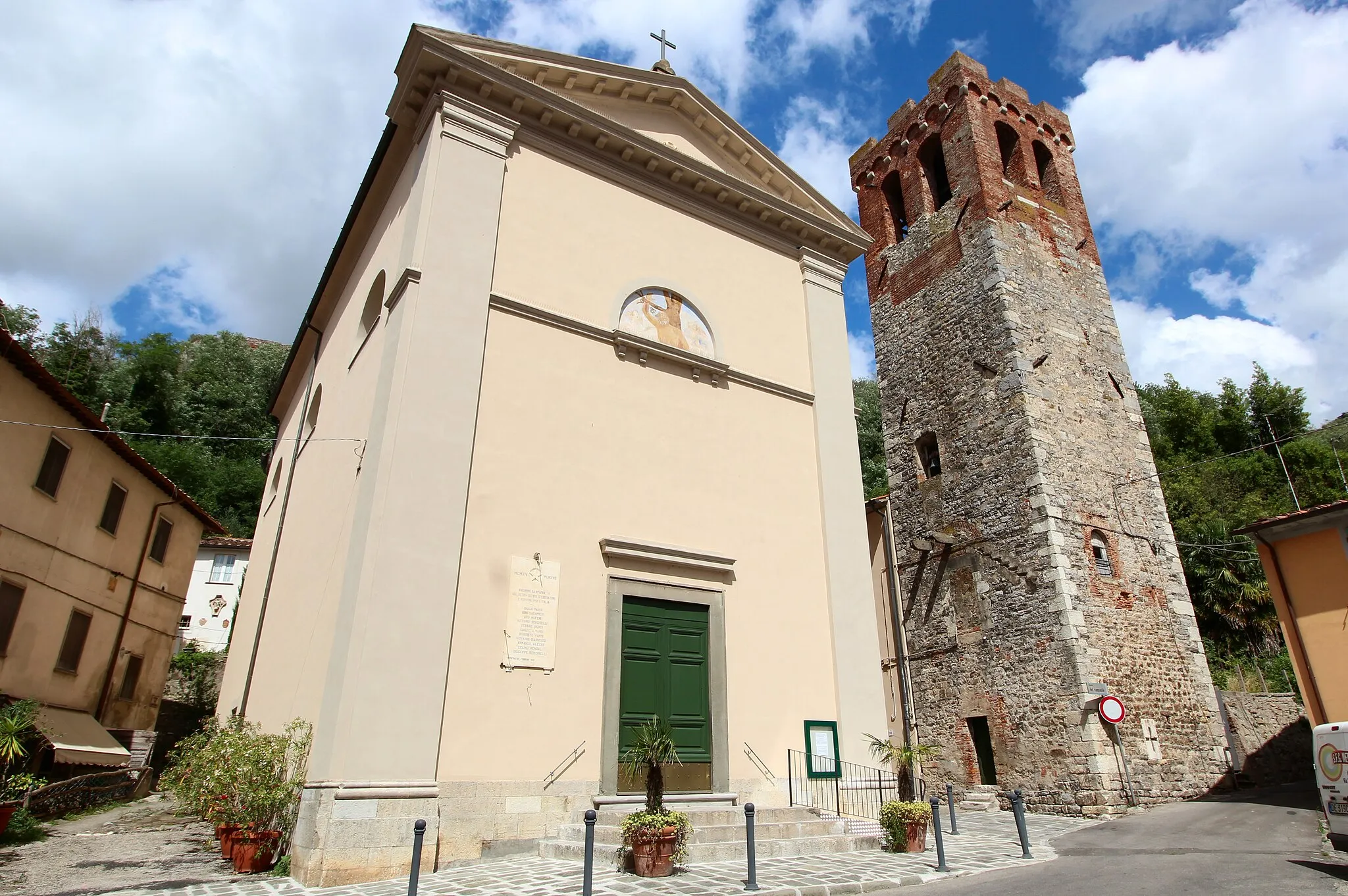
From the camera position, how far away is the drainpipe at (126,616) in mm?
14984

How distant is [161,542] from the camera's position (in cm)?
1719

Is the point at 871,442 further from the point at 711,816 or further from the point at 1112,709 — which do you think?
the point at 711,816

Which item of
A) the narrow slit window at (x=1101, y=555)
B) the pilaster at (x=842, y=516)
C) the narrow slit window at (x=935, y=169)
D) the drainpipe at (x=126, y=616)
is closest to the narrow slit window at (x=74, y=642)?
the drainpipe at (x=126, y=616)

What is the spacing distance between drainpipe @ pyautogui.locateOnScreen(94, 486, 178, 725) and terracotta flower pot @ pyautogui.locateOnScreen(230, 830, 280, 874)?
34.8 ft

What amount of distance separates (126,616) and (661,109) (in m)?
14.4

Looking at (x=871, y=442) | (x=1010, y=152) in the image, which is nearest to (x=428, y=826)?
(x=1010, y=152)

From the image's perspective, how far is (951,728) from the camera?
53.6 feet

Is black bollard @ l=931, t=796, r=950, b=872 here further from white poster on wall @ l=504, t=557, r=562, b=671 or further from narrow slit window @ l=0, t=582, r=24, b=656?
narrow slit window @ l=0, t=582, r=24, b=656

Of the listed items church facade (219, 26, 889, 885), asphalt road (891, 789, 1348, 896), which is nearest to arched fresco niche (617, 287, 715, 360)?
church facade (219, 26, 889, 885)

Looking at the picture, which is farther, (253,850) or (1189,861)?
(1189,861)

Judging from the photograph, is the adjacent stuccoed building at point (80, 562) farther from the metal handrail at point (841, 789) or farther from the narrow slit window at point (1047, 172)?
the narrow slit window at point (1047, 172)

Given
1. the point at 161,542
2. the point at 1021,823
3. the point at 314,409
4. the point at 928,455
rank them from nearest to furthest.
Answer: the point at 1021,823, the point at 314,409, the point at 161,542, the point at 928,455

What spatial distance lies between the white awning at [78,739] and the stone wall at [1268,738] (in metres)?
20.3

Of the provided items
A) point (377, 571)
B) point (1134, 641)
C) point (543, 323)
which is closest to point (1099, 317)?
point (1134, 641)
